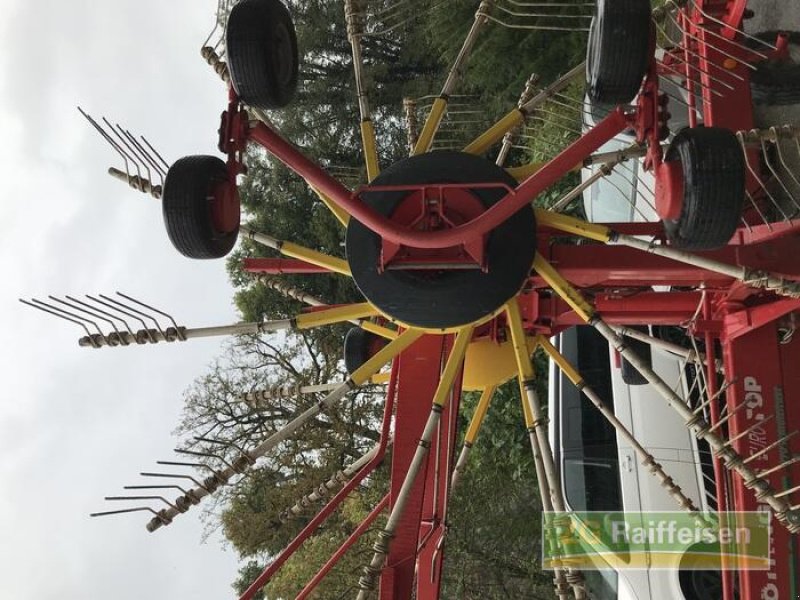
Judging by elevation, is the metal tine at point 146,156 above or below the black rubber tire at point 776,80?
below

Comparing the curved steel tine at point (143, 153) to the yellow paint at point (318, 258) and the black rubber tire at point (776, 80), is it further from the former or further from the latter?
the black rubber tire at point (776, 80)

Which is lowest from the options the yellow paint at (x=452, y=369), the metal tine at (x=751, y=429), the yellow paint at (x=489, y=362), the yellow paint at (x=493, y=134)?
the metal tine at (x=751, y=429)

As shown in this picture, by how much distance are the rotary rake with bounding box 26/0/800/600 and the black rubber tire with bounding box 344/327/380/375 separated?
0.43 m

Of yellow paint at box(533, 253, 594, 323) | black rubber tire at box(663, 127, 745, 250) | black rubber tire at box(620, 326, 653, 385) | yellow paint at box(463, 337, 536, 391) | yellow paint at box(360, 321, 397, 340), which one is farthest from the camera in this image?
black rubber tire at box(620, 326, 653, 385)

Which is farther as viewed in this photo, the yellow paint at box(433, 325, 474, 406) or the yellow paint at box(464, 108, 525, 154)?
the yellow paint at box(464, 108, 525, 154)

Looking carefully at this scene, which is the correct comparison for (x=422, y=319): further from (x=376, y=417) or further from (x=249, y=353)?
(x=249, y=353)

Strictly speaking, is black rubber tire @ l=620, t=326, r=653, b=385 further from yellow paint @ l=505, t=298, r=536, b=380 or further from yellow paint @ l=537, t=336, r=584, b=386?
yellow paint @ l=505, t=298, r=536, b=380

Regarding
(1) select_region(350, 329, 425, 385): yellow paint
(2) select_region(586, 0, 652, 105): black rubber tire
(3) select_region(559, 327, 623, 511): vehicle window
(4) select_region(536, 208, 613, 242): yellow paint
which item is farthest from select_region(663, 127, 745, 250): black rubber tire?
(3) select_region(559, 327, 623, 511): vehicle window

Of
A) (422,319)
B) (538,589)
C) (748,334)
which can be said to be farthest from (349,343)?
(538,589)

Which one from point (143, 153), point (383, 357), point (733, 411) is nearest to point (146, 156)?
point (143, 153)

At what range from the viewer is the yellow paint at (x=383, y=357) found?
115 inches

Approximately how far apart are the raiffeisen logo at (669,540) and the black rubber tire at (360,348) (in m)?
1.52

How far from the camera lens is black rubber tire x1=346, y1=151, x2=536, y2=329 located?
2713mm

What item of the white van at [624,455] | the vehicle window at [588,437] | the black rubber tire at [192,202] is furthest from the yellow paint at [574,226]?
the vehicle window at [588,437]
